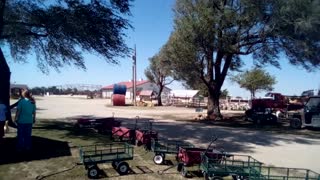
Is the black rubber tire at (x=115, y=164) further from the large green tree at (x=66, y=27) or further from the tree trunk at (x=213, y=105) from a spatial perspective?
the tree trunk at (x=213, y=105)

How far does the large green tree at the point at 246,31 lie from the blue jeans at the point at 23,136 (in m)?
16.5

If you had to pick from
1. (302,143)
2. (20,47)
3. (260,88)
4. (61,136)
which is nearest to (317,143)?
(302,143)

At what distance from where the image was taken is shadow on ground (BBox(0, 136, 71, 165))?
11828mm

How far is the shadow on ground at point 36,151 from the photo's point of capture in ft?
38.8

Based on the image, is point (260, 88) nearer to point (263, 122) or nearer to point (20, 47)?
point (263, 122)

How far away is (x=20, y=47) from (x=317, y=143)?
16085mm

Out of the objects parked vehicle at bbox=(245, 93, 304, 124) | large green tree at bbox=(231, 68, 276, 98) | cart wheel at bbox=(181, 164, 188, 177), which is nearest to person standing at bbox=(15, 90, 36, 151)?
cart wheel at bbox=(181, 164, 188, 177)

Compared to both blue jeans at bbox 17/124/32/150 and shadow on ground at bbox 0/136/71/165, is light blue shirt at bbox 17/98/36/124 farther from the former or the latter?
shadow on ground at bbox 0/136/71/165

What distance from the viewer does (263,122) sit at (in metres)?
29.8

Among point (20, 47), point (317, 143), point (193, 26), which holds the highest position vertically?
point (193, 26)

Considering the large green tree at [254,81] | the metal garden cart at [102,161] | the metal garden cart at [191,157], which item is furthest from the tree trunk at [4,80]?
the large green tree at [254,81]

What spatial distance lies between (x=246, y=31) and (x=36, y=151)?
19.0 metres

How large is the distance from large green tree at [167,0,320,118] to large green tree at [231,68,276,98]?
45.9 meters

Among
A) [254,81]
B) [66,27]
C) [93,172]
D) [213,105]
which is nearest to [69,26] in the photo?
[66,27]
